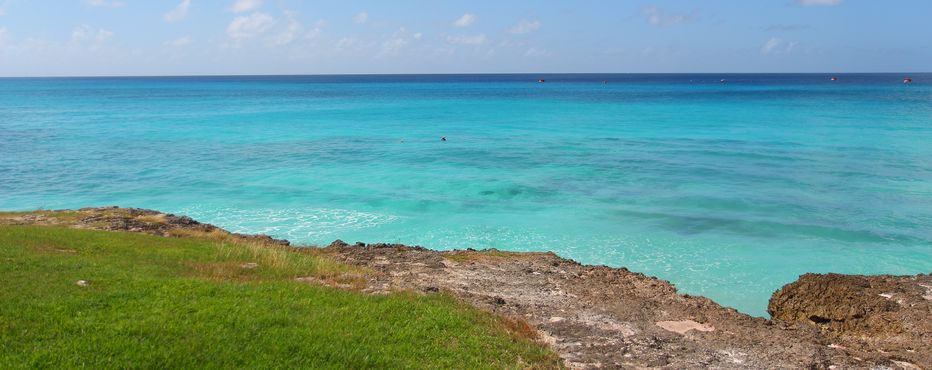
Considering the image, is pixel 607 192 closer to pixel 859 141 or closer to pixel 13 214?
pixel 13 214

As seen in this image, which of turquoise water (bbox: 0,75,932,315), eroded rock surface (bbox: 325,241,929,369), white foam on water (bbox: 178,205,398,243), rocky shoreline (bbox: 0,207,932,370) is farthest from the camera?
white foam on water (bbox: 178,205,398,243)

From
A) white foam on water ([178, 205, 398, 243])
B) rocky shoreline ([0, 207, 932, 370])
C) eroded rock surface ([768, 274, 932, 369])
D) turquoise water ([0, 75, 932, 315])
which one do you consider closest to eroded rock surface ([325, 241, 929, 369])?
rocky shoreline ([0, 207, 932, 370])

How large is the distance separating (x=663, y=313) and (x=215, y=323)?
30.9 ft

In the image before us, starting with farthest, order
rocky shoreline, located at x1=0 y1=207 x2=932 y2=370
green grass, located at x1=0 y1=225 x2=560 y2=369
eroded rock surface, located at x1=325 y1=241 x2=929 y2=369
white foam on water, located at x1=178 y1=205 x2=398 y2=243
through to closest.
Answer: white foam on water, located at x1=178 y1=205 x2=398 y2=243, rocky shoreline, located at x1=0 y1=207 x2=932 y2=370, eroded rock surface, located at x1=325 y1=241 x2=929 y2=369, green grass, located at x1=0 y1=225 x2=560 y2=369

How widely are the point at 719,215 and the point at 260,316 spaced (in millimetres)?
23239

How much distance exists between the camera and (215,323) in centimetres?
1160

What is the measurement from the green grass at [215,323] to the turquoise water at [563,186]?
10926 mm

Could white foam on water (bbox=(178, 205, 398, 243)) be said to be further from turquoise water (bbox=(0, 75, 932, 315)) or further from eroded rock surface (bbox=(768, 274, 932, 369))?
eroded rock surface (bbox=(768, 274, 932, 369))

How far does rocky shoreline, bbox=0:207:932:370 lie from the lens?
12.7 metres

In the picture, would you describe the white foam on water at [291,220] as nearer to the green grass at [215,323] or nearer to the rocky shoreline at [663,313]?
the rocky shoreline at [663,313]

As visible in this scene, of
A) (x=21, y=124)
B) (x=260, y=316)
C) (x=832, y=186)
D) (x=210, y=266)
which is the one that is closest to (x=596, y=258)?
(x=210, y=266)

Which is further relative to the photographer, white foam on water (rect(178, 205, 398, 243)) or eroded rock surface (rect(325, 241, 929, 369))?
white foam on water (rect(178, 205, 398, 243))

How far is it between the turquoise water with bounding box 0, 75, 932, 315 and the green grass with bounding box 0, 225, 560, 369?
35.8ft

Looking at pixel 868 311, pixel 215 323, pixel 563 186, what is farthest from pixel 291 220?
pixel 868 311
